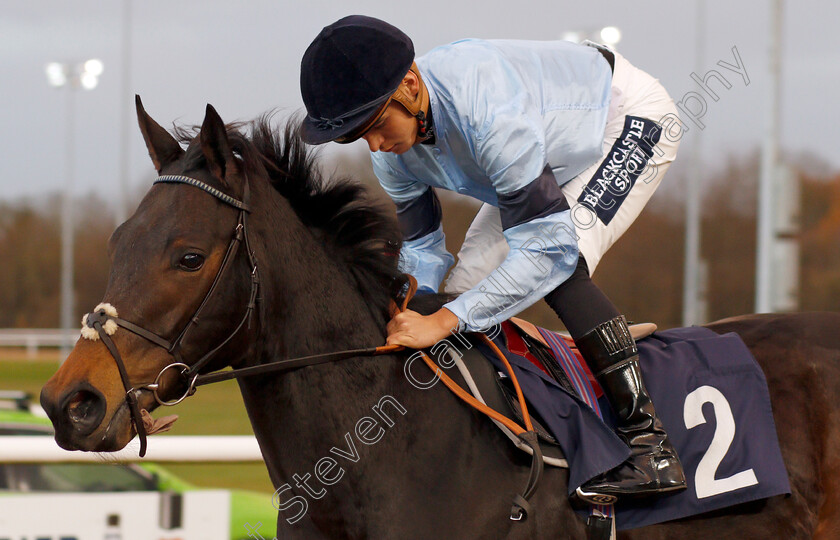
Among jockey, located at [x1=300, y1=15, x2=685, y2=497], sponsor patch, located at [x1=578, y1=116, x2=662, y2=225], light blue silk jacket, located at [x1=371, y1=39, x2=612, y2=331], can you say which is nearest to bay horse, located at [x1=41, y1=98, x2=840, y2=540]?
jockey, located at [x1=300, y1=15, x2=685, y2=497]

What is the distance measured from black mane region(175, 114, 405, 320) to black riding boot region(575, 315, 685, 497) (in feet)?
1.83

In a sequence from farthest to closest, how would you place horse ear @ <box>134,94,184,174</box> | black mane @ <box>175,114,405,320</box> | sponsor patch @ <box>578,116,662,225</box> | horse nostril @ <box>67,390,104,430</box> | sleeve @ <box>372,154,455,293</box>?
1. sleeve @ <box>372,154,455,293</box>
2. sponsor patch @ <box>578,116,662,225</box>
3. black mane @ <box>175,114,405,320</box>
4. horse ear @ <box>134,94,184,174</box>
5. horse nostril @ <box>67,390,104,430</box>

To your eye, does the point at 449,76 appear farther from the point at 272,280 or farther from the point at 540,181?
the point at 272,280

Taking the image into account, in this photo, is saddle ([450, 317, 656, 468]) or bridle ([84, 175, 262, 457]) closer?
bridle ([84, 175, 262, 457])

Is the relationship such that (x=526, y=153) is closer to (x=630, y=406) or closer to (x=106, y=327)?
(x=630, y=406)

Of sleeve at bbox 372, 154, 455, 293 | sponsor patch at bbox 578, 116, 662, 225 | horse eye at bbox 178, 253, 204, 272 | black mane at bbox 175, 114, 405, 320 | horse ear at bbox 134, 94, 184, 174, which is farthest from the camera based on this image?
sleeve at bbox 372, 154, 455, 293

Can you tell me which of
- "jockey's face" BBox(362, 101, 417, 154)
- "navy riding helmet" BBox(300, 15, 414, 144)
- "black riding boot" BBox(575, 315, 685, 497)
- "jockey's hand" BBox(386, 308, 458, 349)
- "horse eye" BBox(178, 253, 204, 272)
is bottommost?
"black riding boot" BBox(575, 315, 685, 497)

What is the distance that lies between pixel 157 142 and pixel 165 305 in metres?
0.47

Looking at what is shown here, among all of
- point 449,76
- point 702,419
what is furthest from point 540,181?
point 702,419

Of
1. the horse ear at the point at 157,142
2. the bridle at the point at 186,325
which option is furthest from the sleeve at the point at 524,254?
the horse ear at the point at 157,142

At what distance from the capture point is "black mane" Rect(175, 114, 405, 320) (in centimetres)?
223

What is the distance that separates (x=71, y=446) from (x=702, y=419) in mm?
1610

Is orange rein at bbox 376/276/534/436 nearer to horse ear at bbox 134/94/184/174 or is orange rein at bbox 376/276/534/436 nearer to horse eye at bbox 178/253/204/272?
horse eye at bbox 178/253/204/272

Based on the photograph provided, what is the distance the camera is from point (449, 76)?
7.45ft
